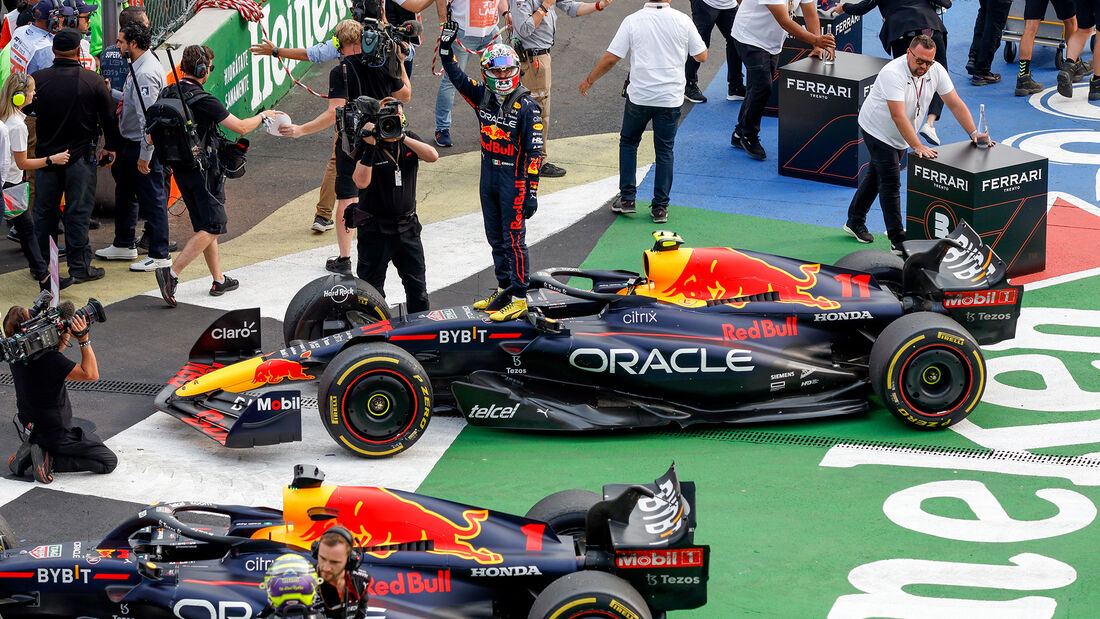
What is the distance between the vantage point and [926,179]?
10562 millimetres

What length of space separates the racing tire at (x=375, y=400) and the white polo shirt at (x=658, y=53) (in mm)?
4512

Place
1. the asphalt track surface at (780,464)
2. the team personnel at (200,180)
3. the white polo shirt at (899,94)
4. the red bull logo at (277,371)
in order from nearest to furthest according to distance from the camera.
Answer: the asphalt track surface at (780,464) → the red bull logo at (277,371) → the team personnel at (200,180) → the white polo shirt at (899,94)

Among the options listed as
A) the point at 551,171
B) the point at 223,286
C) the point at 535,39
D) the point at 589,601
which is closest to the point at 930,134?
the point at 551,171

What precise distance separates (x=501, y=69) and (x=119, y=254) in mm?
4148

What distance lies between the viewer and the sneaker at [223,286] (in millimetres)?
10797

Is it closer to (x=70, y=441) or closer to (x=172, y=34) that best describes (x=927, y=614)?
(x=70, y=441)

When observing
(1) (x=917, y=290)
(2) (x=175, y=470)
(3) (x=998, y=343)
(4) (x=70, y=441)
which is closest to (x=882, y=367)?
(1) (x=917, y=290)

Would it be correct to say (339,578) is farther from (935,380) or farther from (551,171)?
(551,171)

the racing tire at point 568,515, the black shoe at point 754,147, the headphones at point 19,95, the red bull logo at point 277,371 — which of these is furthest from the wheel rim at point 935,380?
the headphones at point 19,95

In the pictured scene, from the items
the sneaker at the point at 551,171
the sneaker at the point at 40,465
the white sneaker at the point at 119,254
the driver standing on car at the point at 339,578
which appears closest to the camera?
the driver standing on car at the point at 339,578

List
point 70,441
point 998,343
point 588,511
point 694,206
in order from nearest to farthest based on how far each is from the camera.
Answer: point 588,511, point 70,441, point 998,343, point 694,206

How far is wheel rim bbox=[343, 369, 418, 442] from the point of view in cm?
812

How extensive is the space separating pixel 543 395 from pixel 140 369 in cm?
307

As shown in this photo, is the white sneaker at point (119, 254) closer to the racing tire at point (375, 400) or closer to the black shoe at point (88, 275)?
the black shoe at point (88, 275)
